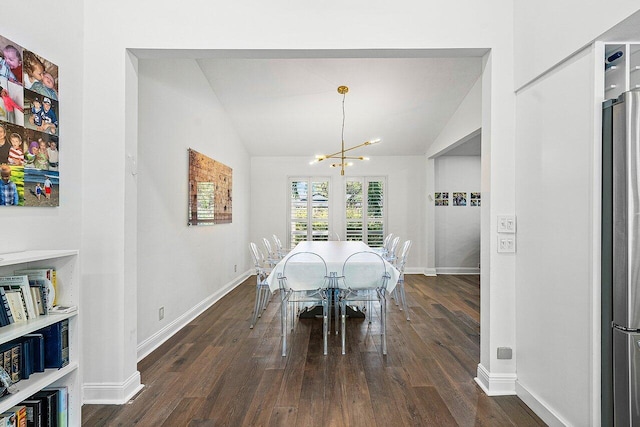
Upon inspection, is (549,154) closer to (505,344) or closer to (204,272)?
(505,344)

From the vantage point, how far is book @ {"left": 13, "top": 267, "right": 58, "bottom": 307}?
1.78 meters

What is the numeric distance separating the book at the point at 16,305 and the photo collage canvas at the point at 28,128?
1.47 feet

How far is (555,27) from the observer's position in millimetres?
2020

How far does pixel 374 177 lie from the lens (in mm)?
7164

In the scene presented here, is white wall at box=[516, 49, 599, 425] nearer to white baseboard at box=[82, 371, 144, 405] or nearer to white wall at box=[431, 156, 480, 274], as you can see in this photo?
white baseboard at box=[82, 371, 144, 405]

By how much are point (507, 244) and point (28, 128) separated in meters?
3.01

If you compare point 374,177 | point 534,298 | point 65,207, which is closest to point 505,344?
point 534,298

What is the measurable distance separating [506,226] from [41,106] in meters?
2.99

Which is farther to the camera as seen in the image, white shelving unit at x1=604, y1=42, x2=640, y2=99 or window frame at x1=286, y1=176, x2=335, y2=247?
window frame at x1=286, y1=176, x2=335, y2=247

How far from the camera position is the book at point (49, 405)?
1.76 m

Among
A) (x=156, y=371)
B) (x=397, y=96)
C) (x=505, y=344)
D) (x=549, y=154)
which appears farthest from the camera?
(x=397, y=96)

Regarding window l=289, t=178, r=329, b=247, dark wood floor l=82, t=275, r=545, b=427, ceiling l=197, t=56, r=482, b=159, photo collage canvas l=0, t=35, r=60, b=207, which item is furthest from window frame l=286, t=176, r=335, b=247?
photo collage canvas l=0, t=35, r=60, b=207

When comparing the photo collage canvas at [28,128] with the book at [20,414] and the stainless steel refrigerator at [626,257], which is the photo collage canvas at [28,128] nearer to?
the book at [20,414]

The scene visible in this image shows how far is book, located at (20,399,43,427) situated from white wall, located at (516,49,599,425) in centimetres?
277
